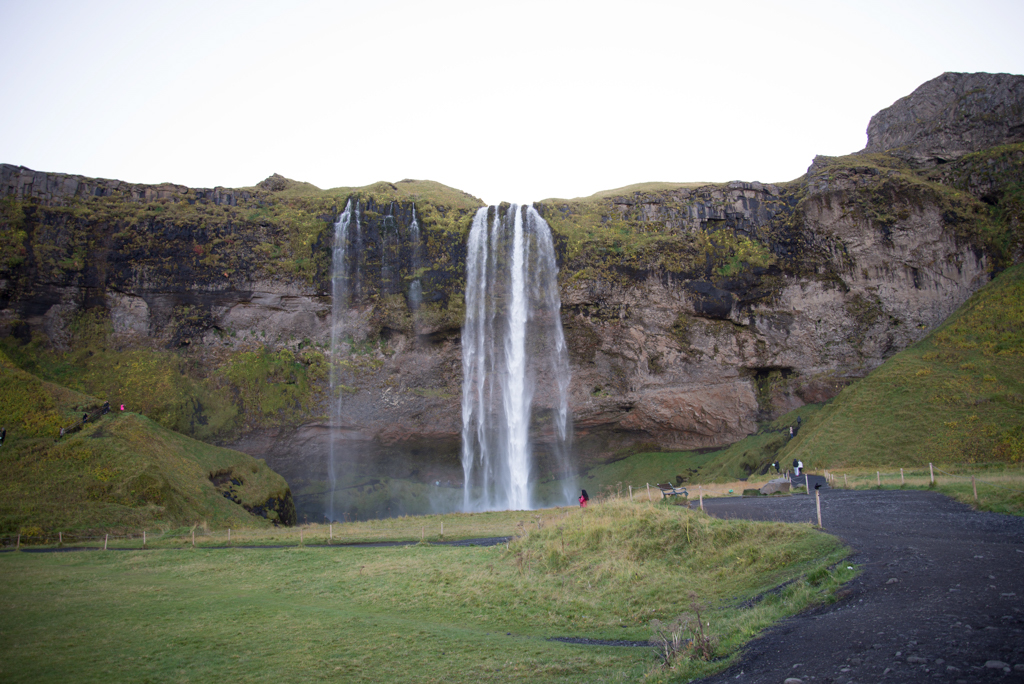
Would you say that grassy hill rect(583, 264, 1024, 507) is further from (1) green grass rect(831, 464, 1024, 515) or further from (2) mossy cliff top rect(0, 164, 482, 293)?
(2) mossy cliff top rect(0, 164, 482, 293)

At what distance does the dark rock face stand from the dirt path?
55.7 meters

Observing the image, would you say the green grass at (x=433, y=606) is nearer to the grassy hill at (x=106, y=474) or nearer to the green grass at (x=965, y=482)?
the green grass at (x=965, y=482)

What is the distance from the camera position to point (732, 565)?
42.0 ft

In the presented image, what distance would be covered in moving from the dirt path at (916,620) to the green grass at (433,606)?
0.58m

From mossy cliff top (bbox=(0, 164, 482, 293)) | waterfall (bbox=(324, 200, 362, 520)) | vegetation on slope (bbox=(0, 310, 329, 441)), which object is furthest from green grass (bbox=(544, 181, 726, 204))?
vegetation on slope (bbox=(0, 310, 329, 441))

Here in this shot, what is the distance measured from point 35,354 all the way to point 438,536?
3995cm

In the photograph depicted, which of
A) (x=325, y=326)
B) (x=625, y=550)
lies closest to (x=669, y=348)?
(x=325, y=326)

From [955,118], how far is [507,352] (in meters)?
48.6

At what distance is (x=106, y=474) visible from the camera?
3366cm

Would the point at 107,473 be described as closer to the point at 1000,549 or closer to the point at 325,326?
the point at 325,326

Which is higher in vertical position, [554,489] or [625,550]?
[625,550]

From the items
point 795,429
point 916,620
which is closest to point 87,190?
point 795,429

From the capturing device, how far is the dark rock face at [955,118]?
54.1m

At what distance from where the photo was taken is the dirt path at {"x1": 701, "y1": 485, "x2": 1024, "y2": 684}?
5.50 metres
